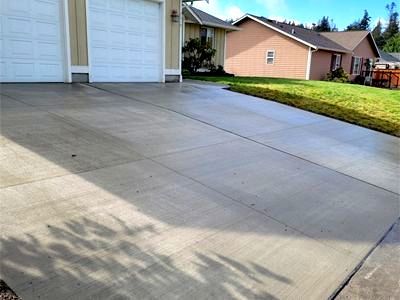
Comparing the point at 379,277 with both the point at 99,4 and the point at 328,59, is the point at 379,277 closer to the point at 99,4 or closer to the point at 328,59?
the point at 99,4

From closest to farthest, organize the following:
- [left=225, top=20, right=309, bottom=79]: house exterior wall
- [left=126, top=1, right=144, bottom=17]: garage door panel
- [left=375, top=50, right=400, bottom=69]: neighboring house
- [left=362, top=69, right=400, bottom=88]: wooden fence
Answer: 1. [left=126, top=1, right=144, bottom=17]: garage door panel
2. [left=225, top=20, right=309, bottom=79]: house exterior wall
3. [left=362, top=69, right=400, bottom=88]: wooden fence
4. [left=375, top=50, right=400, bottom=69]: neighboring house

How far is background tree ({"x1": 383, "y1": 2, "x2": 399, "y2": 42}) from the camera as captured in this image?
84062mm

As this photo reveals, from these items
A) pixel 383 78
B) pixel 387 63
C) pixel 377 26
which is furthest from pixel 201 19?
pixel 377 26

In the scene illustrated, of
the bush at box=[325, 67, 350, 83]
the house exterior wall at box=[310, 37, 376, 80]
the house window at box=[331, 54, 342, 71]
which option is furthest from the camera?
the house window at box=[331, 54, 342, 71]

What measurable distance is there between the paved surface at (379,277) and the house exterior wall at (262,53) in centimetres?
2389

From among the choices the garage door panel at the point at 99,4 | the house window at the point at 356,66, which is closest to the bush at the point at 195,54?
the garage door panel at the point at 99,4

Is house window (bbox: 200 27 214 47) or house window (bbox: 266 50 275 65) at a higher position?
house window (bbox: 200 27 214 47)

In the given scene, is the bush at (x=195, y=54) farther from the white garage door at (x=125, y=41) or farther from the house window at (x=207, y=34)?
the white garage door at (x=125, y=41)

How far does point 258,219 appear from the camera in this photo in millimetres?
3482

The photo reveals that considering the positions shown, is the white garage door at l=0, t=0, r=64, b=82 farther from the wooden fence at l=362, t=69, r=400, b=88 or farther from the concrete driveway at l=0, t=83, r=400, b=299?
the wooden fence at l=362, t=69, r=400, b=88

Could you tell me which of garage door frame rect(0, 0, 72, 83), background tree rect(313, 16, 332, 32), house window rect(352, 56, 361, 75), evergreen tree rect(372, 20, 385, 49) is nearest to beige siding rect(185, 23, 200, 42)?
garage door frame rect(0, 0, 72, 83)

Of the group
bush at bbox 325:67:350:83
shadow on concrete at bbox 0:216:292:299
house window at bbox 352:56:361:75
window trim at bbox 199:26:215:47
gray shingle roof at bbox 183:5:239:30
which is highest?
gray shingle roof at bbox 183:5:239:30

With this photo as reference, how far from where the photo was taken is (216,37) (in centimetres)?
2089

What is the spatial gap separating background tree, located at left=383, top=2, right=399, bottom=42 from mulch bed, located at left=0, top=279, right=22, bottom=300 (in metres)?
94.6
